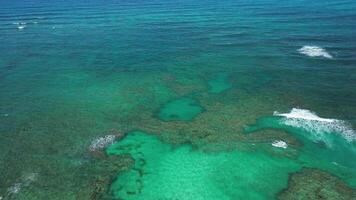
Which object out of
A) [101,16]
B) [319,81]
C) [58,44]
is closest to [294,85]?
[319,81]

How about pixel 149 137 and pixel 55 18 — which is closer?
pixel 149 137

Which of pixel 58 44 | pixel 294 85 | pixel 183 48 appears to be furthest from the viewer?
pixel 58 44

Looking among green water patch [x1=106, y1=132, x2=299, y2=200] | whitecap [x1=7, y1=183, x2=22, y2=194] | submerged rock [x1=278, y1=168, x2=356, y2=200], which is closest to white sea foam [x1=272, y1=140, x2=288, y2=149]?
green water patch [x1=106, y1=132, x2=299, y2=200]

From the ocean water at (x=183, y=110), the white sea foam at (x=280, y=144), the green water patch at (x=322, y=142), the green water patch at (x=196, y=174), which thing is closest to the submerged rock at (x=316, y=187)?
the ocean water at (x=183, y=110)

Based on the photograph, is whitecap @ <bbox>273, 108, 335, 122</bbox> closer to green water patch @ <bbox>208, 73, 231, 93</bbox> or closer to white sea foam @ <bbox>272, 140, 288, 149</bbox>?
white sea foam @ <bbox>272, 140, 288, 149</bbox>

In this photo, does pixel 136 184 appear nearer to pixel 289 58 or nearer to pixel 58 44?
pixel 289 58

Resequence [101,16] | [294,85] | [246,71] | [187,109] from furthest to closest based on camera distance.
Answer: [101,16] → [246,71] → [294,85] → [187,109]
